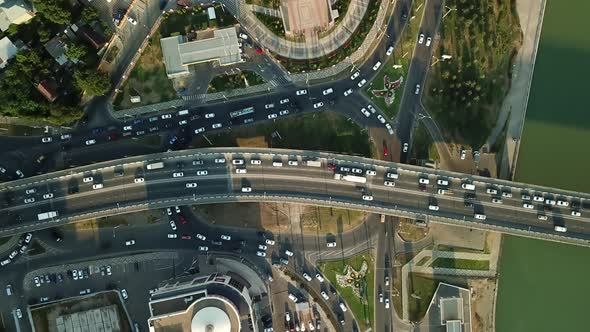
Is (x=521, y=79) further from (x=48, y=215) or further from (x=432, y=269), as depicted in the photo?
(x=48, y=215)

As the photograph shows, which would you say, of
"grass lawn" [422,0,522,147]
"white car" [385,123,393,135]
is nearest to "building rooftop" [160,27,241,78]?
"white car" [385,123,393,135]

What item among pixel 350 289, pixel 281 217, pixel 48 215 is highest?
pixel 48 215

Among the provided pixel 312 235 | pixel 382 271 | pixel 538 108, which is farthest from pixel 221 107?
pixel 538 108

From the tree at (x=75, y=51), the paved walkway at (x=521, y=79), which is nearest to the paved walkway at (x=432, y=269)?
the paved walkway at (x=521, y=79)

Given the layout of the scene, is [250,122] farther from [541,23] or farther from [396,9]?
[541,23]

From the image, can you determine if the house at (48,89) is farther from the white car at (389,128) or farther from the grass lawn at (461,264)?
the grass lawn at (461,264)

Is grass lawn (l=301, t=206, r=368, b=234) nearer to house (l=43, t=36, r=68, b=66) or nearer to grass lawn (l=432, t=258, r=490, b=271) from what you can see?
grass lawn (l=432, t=258, r=490, b=271)

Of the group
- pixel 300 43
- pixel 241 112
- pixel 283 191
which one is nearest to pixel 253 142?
pixel 241 112
